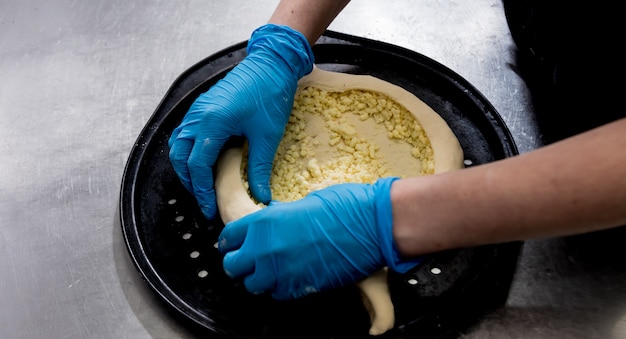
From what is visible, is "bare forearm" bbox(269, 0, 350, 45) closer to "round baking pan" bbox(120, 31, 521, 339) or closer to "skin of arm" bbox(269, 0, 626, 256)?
"round baking pan" bbox(120, 31, 521, 339)

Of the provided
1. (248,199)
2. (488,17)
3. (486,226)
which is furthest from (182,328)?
(488,17)

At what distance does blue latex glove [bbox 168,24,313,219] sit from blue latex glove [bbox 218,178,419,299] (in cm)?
18

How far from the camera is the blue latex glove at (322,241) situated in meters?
0.91

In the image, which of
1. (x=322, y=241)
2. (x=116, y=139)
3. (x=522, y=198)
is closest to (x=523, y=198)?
(x=522, y=198)

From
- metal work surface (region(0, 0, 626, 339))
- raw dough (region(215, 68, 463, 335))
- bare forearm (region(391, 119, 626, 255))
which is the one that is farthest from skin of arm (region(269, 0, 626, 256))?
metal work surface (region(0, 0, 626, 339))

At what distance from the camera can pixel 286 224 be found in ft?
3.04

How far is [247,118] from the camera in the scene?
1.12 metres

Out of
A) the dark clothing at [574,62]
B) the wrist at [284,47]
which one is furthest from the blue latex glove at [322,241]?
the dark clothing at [574,62]

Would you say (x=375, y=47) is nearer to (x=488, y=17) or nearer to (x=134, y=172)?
(x=488, y=17)

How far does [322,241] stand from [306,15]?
60 cm

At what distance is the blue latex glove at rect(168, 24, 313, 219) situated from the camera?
43.0 inches

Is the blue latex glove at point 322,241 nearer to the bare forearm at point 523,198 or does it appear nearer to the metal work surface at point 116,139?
the bare forearm at point 523,198

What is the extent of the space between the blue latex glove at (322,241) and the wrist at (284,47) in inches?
15.4

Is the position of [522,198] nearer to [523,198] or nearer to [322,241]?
[523,198]
